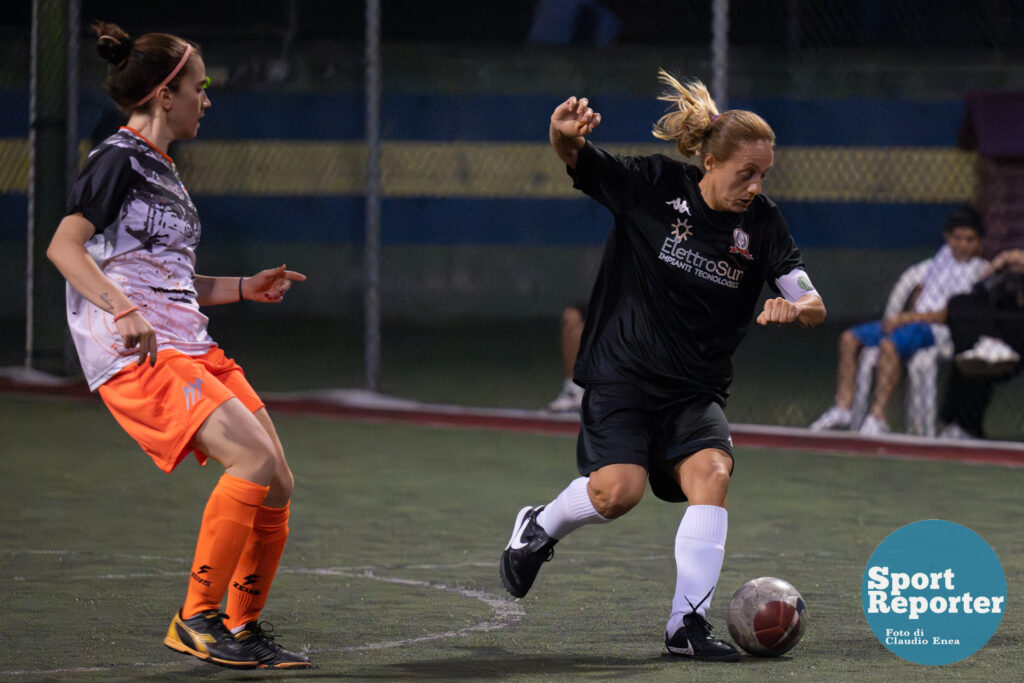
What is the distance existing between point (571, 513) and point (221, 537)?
1.21 metres

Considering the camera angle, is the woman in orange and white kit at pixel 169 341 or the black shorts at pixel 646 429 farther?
the black shorts at pixel 646 429

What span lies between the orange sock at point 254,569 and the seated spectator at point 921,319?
20.3ft

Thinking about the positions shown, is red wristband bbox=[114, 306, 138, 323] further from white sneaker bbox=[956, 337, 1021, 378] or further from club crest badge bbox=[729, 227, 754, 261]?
white sneaker bbox=[956, 337, 1021, 378]

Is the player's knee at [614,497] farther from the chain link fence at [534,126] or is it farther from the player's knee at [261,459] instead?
the chain link fence at [534,126]

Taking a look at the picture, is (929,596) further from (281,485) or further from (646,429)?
(281,485)

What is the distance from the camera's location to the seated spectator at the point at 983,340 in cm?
1031

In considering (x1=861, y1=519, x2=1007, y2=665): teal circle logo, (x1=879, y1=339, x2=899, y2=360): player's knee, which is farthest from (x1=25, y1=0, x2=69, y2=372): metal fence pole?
(x1=861, y1=519, x2=1007, y2=665): teal circle logo

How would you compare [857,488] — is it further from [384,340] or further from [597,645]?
[384,340]

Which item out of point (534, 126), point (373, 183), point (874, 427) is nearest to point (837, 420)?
point (874, 427)

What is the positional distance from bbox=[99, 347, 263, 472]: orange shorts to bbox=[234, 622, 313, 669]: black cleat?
0.54 meters

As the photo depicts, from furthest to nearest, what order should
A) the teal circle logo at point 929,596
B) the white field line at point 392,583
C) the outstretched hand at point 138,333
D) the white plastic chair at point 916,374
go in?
the white plastic chair at point 916,374 → the teal circle logo at point 929,596 → the white field line at point 392,583 → the outstretched hand at point 138,333

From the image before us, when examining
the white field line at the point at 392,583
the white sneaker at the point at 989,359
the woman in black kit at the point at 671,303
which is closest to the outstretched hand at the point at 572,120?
the woman in black kit at the point at 671,303

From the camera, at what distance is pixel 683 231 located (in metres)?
5.56

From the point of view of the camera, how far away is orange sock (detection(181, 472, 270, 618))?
4.94 m
